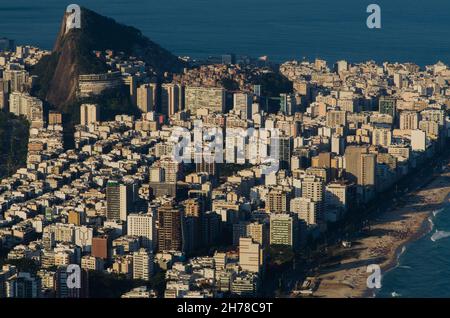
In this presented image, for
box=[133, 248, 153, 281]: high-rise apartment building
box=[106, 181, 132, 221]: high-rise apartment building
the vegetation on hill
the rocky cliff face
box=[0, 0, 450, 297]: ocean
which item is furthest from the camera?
box=[0, 0, 450, 297]: ocean

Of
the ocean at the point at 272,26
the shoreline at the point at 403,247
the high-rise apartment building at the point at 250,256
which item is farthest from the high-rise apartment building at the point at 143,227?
the ocean at the point at 272,26

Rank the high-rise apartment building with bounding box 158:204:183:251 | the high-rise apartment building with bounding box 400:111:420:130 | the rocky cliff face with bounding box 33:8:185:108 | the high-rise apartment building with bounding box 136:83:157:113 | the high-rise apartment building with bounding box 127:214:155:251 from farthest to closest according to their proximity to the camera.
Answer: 1. the rocky cliff face with bounding box 33:8:185:108
2. the high-rise apartment building with bounding box 136:83:157:113
3. the high-rise apartment building with bounding box 400:111:420:130
4. the high-rise apartment building with bounding box 127:214:155:251
5. the high-rise apartment building with bounding box 158:204:183:251

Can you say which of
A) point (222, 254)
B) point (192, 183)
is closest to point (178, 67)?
point (192, 183)

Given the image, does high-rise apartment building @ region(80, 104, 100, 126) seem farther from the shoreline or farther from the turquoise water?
the turquoise water

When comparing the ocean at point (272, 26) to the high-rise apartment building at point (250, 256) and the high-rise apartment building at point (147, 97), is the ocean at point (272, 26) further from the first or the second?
the high-rise apartment building at point (250, 256)

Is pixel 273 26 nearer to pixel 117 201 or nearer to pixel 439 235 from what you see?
pixel 117 201

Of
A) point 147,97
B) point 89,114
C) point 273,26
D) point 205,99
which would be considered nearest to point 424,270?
point 89,114

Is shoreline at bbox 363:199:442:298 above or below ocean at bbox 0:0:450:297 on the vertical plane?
below

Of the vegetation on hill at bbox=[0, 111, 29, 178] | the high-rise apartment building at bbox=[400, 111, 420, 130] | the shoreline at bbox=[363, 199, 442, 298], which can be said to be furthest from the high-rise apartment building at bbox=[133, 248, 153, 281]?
the high-rise apartment building at bbox=[400, 111, 420, 130]
